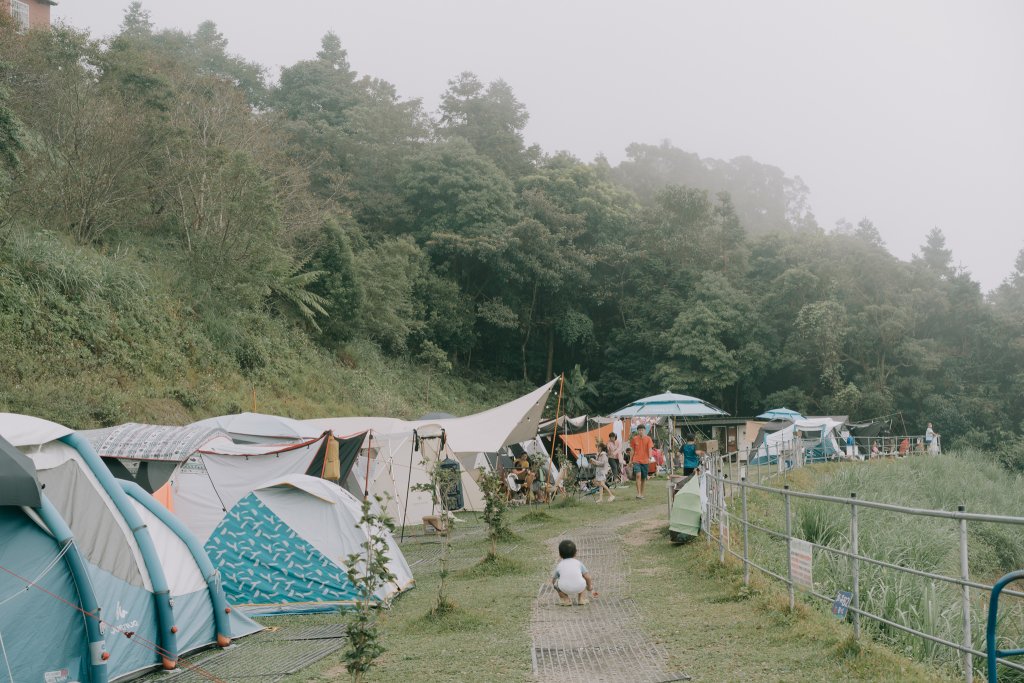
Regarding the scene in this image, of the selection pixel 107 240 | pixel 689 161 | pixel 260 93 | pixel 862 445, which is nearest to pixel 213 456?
pixel 107 240

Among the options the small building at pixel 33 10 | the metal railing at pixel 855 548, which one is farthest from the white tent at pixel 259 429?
the small building at pixel 33 10

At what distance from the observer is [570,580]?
821cm

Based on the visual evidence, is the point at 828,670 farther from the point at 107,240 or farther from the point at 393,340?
the point at 393,340

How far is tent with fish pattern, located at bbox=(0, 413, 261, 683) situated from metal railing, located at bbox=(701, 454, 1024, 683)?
16.4 ft

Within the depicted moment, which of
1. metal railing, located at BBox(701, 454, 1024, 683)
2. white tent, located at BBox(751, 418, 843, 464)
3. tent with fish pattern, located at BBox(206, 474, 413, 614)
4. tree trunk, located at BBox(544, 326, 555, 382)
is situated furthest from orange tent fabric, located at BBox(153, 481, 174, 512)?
tree trunk, located at BBox(544, 326, 555, 382)

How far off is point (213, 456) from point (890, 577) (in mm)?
8416

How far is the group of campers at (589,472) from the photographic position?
17.5 m

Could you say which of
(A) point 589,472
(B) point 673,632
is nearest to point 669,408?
(A) point 589,472

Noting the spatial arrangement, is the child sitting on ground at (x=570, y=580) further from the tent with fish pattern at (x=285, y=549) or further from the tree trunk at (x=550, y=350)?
the tree trunk at (x=550, y=350)

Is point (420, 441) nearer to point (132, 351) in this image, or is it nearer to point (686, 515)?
point (686, 515)

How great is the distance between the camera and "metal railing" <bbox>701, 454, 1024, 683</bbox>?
438cm

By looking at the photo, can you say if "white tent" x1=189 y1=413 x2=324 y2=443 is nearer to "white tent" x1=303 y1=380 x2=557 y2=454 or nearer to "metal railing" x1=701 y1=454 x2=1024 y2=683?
"white tent" x1=303 y1=380 x2=557 y2=454

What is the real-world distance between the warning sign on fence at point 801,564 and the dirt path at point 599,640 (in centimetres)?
121

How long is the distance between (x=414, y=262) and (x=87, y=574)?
29.7m
